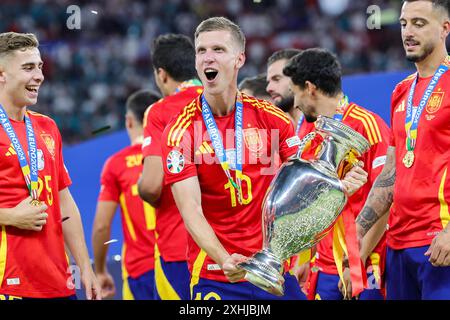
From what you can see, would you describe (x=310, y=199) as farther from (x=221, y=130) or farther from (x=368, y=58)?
(x=368, y=58)

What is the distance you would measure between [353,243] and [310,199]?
540 mm

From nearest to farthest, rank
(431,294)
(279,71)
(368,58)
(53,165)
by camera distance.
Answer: (431,294)
(53,165)
(279,71)
(368,58)

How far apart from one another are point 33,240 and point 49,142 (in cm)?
55

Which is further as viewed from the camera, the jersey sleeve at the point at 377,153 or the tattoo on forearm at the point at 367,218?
the jersey sleeve at the point at 377,153

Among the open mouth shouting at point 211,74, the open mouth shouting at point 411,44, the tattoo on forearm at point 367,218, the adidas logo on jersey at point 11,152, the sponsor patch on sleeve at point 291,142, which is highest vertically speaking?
the open mouth shouting at point 411,44

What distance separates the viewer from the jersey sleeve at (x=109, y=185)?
7430 mm

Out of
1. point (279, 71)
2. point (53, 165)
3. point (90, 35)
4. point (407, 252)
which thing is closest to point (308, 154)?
point (407, 252)

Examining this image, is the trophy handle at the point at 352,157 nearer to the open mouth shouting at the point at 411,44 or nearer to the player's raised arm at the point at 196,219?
the player's raised arm at the point at 196,219

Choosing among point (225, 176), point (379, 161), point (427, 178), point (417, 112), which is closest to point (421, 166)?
point (427, 178)

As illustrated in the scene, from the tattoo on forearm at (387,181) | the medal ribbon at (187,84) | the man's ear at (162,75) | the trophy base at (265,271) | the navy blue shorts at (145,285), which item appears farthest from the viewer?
the navy blue shorts at (145,285)

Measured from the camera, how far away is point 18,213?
4707mm

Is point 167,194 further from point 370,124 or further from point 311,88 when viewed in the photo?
point 370,124

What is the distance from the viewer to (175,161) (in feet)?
15.1

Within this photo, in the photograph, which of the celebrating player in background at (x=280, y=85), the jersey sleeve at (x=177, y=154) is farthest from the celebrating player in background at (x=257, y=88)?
the jersey sleeve at (x=177, y=154)
